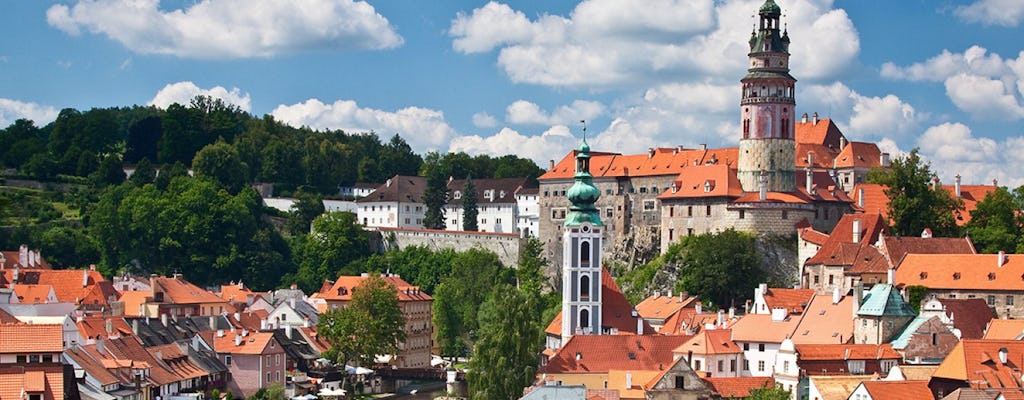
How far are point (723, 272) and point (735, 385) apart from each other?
22517mm

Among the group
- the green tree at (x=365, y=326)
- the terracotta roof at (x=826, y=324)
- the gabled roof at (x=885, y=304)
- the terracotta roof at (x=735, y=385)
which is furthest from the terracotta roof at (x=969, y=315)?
the green tree at (x=365, y=326)

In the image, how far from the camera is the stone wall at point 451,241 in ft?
364

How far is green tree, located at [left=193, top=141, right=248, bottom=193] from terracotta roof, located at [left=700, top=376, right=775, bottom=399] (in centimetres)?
6840

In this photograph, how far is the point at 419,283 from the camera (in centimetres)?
11131

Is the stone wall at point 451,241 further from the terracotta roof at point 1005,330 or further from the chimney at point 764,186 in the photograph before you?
the terracotta roof at point 1005,330

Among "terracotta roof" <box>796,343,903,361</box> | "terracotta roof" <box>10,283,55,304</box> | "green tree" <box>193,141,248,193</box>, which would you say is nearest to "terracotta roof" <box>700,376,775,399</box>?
"terracotta roof" <box>796,343,903,361</box>

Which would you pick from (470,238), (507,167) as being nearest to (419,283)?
(470,238)

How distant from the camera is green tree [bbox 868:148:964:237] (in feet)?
270

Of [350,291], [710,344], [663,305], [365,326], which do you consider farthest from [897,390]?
[350,291]

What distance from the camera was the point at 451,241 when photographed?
376ft

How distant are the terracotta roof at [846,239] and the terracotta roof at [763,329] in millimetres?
10062

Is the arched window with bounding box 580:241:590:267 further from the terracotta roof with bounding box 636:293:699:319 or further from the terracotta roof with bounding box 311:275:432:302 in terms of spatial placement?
the terracotta roof with bounding box 311:275:432:302

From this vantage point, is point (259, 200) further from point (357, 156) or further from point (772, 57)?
point (772, 57)

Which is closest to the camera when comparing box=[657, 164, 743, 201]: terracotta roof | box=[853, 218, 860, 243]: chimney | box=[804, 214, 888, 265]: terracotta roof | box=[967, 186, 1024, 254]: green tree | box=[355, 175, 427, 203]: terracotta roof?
box=[804, 214, 888, 265]: terracotta roof
